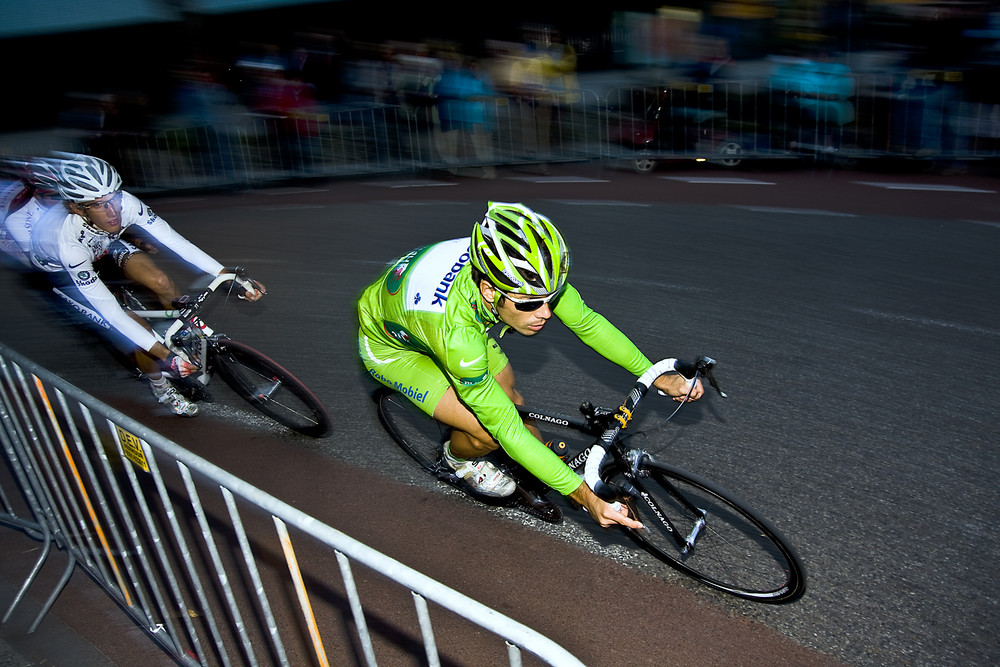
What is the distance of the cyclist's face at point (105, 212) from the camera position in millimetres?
4828

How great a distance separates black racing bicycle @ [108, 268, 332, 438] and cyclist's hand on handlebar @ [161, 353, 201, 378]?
4 centimetres

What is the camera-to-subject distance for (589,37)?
55.8 ft

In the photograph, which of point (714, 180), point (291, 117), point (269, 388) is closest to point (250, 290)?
point (269, 388)

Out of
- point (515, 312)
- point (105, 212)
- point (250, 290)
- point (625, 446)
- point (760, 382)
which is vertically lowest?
point (760, 382)

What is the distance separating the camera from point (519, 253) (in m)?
2.96

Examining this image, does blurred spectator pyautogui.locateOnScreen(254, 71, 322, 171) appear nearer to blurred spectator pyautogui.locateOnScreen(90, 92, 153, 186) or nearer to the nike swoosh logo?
blurred spectator pyautogui.locateOnScreen(90, 92, 153, 186)

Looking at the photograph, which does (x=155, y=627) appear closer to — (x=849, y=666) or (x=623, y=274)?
(x=849, y=666)

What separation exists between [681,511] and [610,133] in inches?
357

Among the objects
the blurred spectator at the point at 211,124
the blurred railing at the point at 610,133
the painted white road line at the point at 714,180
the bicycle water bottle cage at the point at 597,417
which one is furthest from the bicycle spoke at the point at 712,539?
the blurred spectator at the point at 211,124

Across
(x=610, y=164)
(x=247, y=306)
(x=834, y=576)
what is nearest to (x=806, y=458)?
(x=834, y=576)

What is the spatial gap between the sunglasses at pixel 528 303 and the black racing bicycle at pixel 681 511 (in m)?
0.55

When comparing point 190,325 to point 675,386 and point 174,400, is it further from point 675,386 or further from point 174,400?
point 675,386

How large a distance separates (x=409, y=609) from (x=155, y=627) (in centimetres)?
110

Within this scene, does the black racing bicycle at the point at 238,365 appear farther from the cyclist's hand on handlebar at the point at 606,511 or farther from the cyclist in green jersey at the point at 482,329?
the cyclist's hand on handlebar at the point at 606,511
